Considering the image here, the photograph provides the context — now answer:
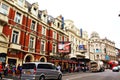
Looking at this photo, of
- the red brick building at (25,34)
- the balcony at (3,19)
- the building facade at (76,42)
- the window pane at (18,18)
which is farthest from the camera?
the building facade at (76,42)

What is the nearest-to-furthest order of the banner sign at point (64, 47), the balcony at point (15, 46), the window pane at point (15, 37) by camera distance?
the balcony at point (15, 46) < the window pane at point (15, 37) < the banner sign at point (64, 47)

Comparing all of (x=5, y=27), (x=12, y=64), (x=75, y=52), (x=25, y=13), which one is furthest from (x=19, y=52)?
(x=75, y=52)

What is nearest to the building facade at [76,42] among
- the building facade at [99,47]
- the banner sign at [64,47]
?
the banner sign at [64,47]

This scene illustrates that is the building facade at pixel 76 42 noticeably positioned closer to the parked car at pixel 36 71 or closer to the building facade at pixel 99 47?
the parked car at pixel 36 71

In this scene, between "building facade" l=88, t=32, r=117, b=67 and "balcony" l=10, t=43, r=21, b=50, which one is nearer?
"balcony" l=10, t=43, r=21, b=50

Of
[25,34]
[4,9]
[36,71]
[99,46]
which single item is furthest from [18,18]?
[99,46]

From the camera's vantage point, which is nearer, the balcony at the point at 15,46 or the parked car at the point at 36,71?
the parked car at the point at 36,71

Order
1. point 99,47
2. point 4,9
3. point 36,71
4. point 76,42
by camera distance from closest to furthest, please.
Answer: point 36,71 < point 4,9 < point 76,42 < point 99,47

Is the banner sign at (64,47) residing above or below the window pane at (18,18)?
below

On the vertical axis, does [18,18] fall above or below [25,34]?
above

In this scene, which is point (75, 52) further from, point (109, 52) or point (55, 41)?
point (109, 52)

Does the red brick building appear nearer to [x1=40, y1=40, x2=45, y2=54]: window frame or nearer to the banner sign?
[x1=40, y1=40, x2=45, y2=54]: window frame

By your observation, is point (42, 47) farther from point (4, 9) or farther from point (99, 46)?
point (99, 46)

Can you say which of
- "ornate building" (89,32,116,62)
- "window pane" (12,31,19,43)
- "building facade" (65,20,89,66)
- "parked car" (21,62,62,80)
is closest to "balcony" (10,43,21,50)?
"window pane" (12,31,19,43)
